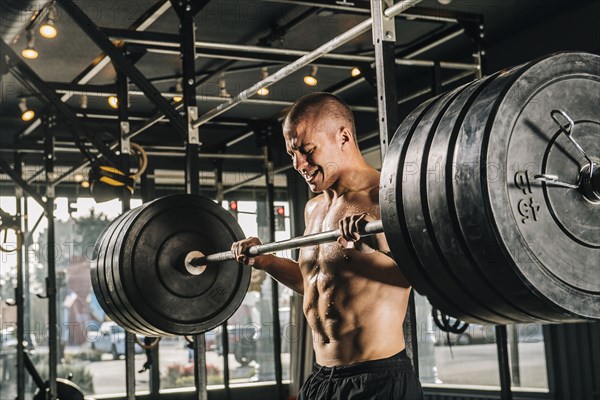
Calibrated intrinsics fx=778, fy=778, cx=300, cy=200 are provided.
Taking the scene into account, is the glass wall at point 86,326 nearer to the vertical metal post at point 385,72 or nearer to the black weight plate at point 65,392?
the black weight plate at point 65,392

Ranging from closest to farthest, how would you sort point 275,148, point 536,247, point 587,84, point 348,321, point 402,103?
point 536,247
point 587,84
point 348,321
point 402,103
point 275,148

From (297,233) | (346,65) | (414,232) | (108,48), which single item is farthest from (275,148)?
(414,232)

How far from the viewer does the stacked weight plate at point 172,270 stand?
358 cm

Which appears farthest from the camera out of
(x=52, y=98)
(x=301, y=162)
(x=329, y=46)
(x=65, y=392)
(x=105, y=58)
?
(x=65, y=392)

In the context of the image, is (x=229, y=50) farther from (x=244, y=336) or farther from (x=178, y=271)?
(x=244, y=336)

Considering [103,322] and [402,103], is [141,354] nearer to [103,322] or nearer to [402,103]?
[103,322]

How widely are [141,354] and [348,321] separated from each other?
7036mm

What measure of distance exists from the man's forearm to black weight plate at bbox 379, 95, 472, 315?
1.26 m

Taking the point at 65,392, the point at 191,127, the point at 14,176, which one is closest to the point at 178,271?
the point at 191,127

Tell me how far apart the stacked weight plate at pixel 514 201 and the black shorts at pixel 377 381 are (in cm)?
78

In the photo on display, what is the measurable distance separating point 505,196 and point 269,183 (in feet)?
19.2

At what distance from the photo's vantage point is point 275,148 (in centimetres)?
802

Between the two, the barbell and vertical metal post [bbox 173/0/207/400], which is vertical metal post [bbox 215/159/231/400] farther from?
the barbell

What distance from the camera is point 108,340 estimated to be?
9016 millimetres
